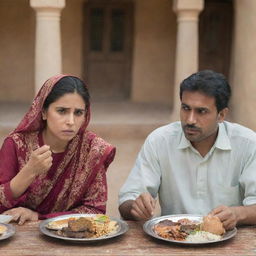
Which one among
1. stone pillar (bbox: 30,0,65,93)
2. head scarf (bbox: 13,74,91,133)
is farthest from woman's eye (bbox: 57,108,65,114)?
stone pillar (bbox: 30,0,65,93)

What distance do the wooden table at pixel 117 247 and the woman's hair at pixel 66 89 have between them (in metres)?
0.77

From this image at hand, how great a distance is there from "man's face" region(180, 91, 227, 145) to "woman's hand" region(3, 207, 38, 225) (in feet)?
2.85

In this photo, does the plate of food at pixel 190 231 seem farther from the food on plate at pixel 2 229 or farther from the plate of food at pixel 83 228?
the food on plate at pixel 2 229

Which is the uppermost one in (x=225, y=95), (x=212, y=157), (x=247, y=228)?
(x=225, y=95)

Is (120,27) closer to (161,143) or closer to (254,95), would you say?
(254,95)

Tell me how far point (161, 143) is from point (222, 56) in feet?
24.5

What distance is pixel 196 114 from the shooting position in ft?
10.1

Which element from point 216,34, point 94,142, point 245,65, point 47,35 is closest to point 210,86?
point 94,142

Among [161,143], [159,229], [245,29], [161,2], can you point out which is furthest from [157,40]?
[159,229]

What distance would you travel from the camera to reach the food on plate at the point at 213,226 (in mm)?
2701

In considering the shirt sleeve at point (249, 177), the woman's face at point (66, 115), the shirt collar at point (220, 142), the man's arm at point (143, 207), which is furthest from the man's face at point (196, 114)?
the woman's face at point (66, 115)

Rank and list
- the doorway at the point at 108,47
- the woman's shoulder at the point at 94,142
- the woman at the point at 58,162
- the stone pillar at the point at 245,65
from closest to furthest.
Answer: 1. the woman at the point at 58,162
2. the woman's shoulder at the point at 94,142
3. the stone pillar at the point at 245,65
4. the doorway at the point at 108,47

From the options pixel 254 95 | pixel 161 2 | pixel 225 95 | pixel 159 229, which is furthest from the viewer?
pixel 161 2

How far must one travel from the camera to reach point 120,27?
34.3 ft
